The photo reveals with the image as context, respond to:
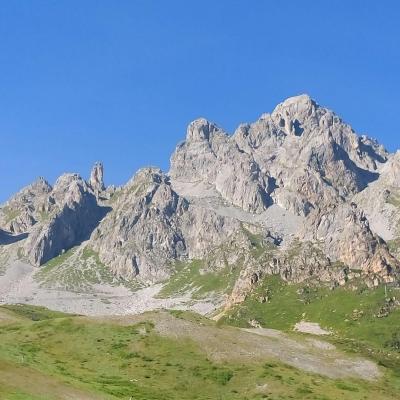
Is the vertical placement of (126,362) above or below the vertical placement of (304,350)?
below

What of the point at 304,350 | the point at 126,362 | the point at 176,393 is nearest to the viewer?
the point at 176,393

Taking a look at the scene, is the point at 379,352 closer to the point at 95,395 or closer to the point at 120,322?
the point at 120,322

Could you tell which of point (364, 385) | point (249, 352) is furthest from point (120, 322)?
point (364, 385)

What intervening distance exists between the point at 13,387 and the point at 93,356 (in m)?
43.2

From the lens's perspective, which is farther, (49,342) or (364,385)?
(49,342)

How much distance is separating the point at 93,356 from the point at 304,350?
46737 mm

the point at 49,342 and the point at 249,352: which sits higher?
the point at 249,352

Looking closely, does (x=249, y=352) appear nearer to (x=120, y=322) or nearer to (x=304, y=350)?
(x=304, y=350)

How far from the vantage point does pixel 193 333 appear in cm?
12312

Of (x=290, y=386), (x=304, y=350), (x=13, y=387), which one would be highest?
(x=304, y=350)

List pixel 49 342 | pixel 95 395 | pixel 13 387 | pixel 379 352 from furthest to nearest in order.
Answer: pixel 379 352 < pixel 49 342 < pixel 95 395 < pixel 13 387

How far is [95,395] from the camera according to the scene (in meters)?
76.2

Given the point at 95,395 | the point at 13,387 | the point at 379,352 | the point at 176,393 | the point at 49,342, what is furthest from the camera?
the point at 379,352

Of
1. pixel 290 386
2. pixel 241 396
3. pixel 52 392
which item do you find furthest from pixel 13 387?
pixel 290 386
